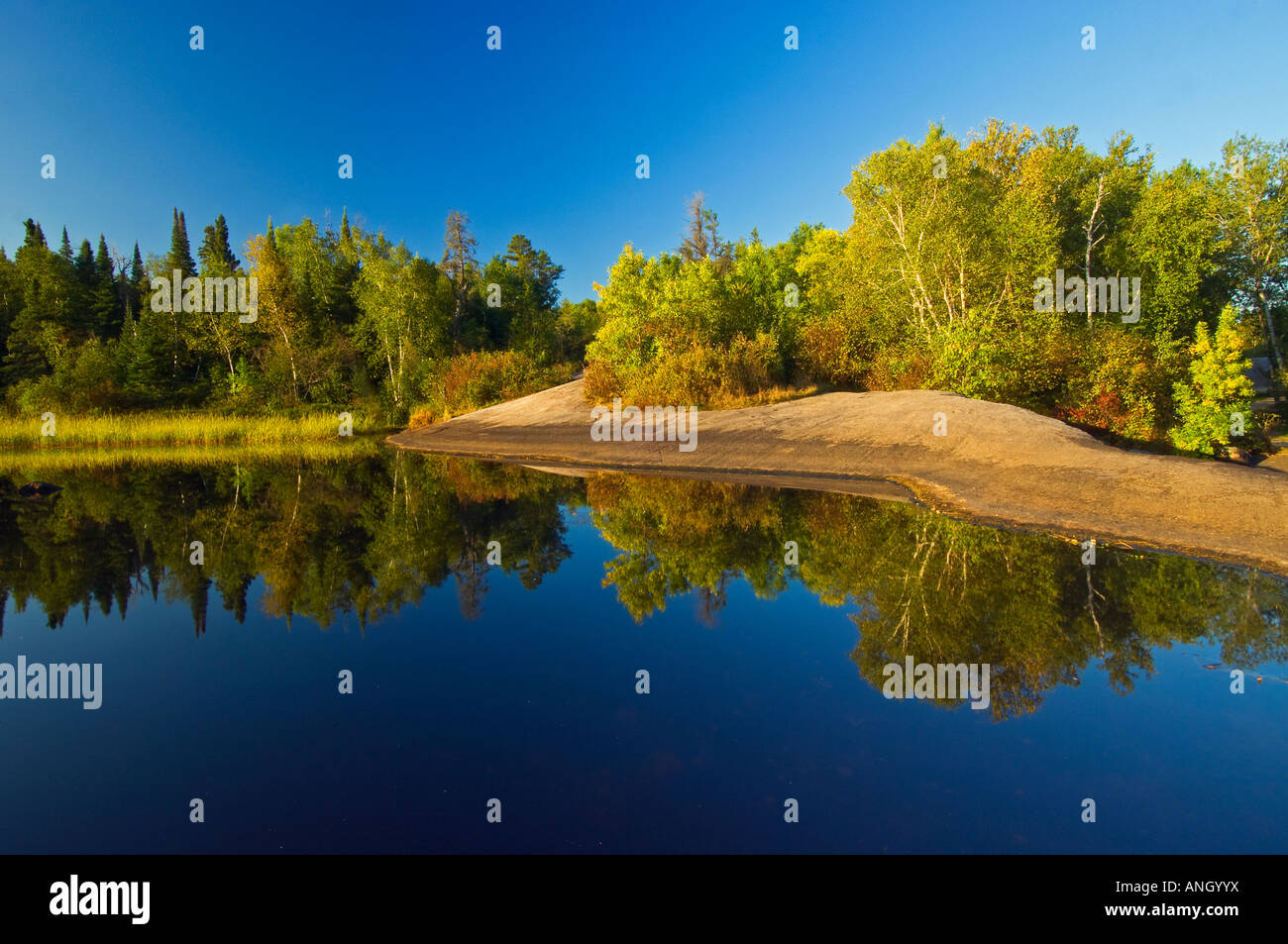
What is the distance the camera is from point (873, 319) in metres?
42.3

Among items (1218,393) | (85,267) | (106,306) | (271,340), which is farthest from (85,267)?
(1218,393)

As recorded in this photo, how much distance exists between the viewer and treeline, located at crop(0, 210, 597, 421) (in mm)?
50969

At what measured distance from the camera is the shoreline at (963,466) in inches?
526

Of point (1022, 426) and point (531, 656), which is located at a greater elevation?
point (1022, 426)

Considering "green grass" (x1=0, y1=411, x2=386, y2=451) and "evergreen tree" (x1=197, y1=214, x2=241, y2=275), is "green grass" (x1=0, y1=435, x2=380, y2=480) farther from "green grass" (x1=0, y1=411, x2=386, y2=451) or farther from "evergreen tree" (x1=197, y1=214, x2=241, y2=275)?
"evergreen tree" (x1=197, y1=214, x2=241, y2=275)

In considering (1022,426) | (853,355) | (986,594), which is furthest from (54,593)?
(853,355)

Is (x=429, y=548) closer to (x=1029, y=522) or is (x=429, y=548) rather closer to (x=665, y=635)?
(x=665, y=635)

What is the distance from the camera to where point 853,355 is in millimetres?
41281
